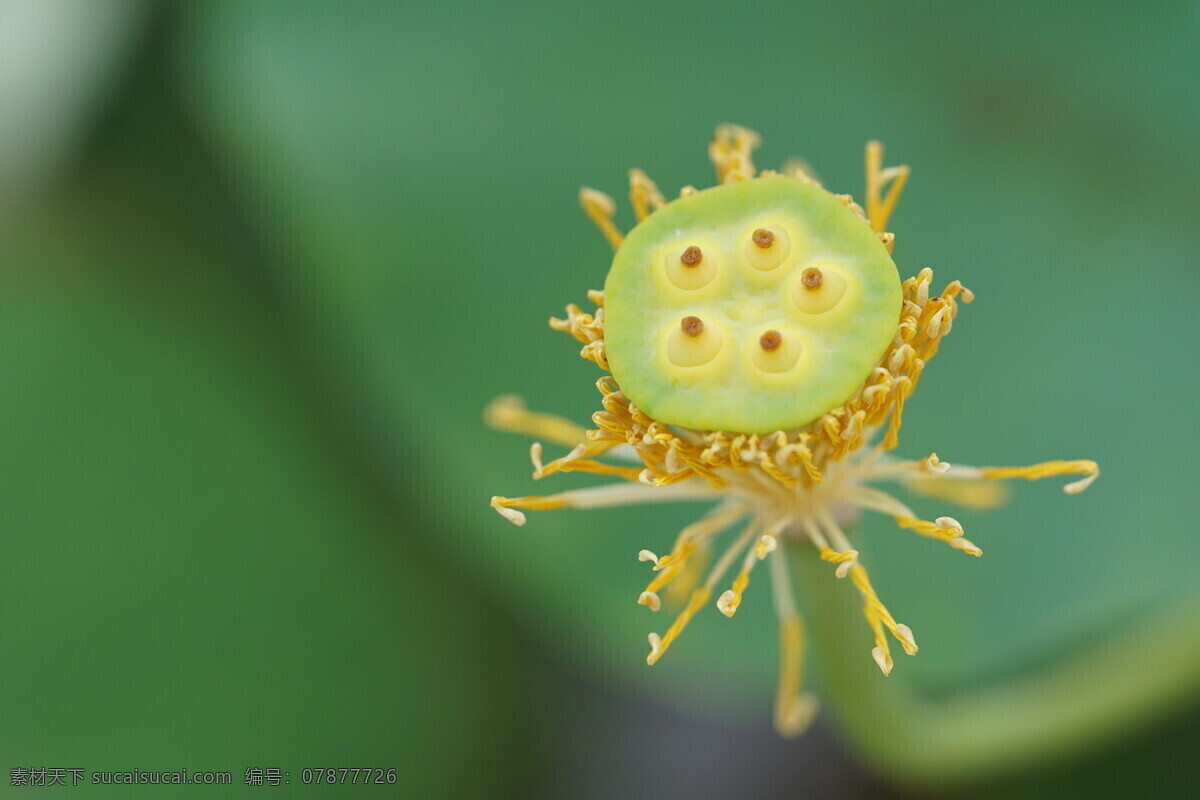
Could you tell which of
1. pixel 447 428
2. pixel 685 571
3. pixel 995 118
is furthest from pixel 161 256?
pixel 995 118

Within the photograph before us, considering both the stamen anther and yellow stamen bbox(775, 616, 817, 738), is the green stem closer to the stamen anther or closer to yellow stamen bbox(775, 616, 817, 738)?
yellow stamen bbox(775, 616, 817, 738)

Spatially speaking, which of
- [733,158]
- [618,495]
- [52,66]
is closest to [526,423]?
[618,495]

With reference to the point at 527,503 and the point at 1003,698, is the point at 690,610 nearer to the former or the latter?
the point at 527,503

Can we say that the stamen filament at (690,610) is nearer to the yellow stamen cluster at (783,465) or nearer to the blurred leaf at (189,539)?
the yellow stamen cluster at (783,465)

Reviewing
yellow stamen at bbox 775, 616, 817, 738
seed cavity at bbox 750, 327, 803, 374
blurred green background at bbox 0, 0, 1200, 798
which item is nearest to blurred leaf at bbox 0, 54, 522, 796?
blurred green background at bbox 0, 0, 1200, 798

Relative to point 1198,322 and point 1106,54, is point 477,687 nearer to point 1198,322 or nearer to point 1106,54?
point 1198,322
